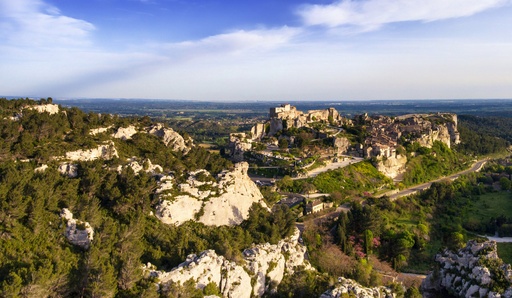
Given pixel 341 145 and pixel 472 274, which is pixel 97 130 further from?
pixel 341 145

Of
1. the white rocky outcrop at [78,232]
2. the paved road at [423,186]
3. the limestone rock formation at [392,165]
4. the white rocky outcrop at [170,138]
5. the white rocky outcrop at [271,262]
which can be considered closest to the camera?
the white rocky outcrop at [78,232]

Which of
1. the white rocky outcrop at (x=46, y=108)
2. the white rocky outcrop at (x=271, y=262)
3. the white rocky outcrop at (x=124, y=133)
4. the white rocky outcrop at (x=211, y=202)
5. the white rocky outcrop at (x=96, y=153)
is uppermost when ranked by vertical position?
the white rocky outcrop at (x=46, y=108)

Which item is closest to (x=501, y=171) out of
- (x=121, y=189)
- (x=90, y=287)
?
(x=121, y=189)

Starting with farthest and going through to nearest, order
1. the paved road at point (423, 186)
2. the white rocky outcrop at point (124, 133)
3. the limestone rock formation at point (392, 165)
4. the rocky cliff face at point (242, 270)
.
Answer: the limestone rock formation at point (392, 165), the paved road at point (423, 186), the white rocky outcrop at point (124, 133), the rocky cliff face at point (242, 270)

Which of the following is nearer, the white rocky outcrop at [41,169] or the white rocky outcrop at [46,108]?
the white rocky outcrop at [41,169]

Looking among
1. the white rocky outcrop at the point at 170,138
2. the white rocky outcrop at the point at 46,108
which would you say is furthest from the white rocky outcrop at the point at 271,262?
the white rocky outcrop at the point at 46,108

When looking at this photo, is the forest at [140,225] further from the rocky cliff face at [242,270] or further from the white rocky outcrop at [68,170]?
the rocky cliff face at [242,270]
